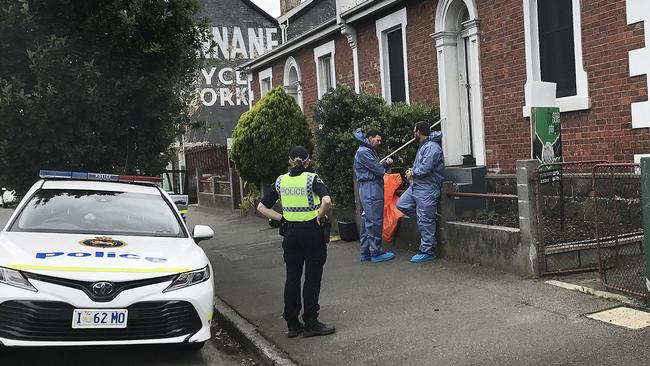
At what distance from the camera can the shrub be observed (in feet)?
33.8

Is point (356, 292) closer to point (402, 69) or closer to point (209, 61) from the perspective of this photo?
point (209, 61)

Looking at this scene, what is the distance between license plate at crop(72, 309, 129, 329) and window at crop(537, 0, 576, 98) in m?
6.70

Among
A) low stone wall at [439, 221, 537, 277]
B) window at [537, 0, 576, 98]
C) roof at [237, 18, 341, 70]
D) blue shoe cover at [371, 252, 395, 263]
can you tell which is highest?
roof at [237, 18, 341, 70]

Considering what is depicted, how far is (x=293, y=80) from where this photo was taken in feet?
59.8

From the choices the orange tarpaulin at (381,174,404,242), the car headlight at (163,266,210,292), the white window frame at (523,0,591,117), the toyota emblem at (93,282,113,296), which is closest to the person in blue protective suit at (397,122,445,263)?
the orange tarpaulin at (381,174,404,242)

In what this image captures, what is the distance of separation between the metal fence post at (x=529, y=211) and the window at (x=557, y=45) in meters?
2.46

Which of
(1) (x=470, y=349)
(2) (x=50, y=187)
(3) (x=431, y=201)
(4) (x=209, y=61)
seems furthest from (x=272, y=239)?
(1) (x=470, y=349)

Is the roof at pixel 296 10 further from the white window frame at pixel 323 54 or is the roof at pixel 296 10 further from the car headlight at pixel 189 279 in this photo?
the car headlight at pixel 189 279

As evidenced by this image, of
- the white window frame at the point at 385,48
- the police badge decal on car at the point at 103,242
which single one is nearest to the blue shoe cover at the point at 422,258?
the police badge decal on car at the point at 103,242

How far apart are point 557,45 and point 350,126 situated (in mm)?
3444

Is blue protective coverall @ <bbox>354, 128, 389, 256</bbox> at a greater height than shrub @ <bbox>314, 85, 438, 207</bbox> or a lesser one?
lesser

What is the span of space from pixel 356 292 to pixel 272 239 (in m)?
5.18

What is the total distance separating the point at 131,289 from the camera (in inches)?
189

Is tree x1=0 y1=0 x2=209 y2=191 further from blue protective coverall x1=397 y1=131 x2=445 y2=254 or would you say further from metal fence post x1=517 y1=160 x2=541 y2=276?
metal fence post x1=517 y1=160 x2=541 y2=276
